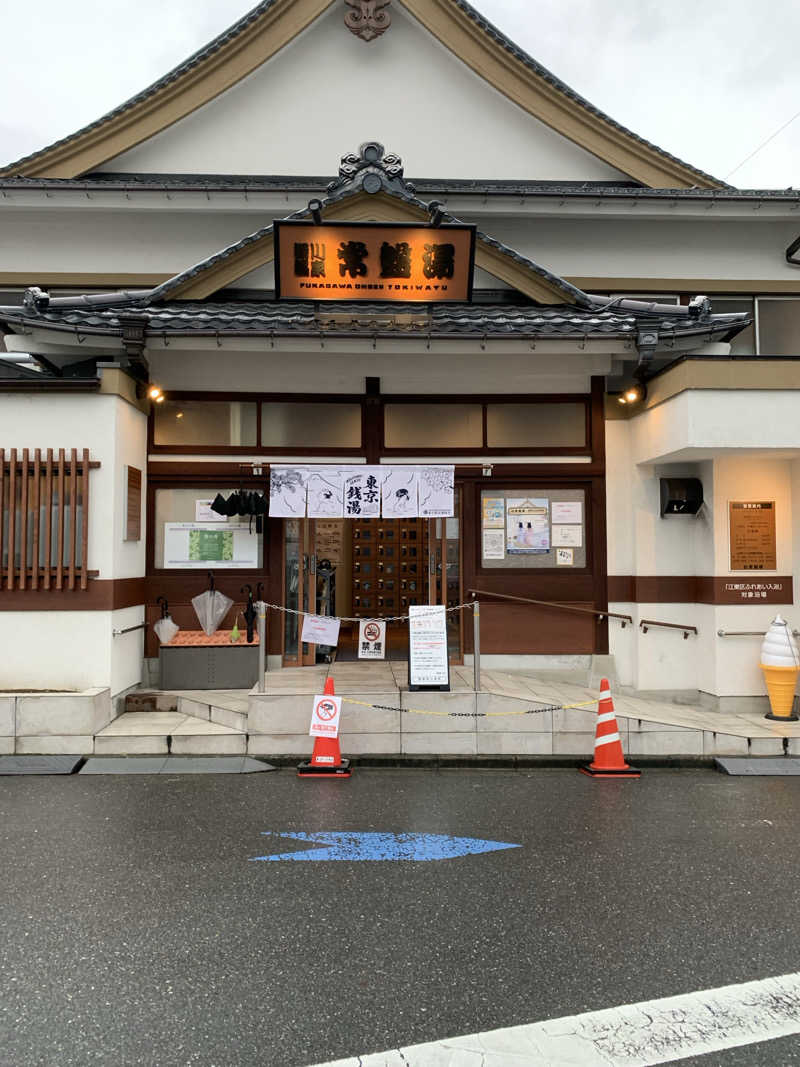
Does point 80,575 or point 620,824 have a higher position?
point 80,575

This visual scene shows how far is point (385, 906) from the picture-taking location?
14.0ft

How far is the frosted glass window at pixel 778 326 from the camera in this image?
428 inches

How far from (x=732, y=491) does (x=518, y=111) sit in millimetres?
7440

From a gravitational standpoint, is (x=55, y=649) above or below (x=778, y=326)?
below

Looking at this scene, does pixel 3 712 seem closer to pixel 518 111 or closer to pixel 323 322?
pixel 323 322

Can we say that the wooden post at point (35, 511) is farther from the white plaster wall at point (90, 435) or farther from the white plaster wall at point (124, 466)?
the white plaster wall at point (124, 466)

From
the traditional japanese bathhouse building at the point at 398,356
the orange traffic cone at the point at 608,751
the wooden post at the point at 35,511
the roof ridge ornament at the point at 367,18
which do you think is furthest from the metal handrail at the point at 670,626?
the roof ridge ornament at the point at 367,18

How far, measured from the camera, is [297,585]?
994 centimetres

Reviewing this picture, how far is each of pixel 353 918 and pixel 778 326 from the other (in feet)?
36.2

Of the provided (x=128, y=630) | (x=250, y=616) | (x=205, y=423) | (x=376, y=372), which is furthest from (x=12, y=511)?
(x=376, y=372)

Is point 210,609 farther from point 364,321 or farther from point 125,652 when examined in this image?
point 364,321

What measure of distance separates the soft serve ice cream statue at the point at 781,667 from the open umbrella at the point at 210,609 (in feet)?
24.0

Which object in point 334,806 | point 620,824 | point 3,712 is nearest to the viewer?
point 620,824

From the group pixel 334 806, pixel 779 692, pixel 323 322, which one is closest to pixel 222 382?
pixel 323 322
